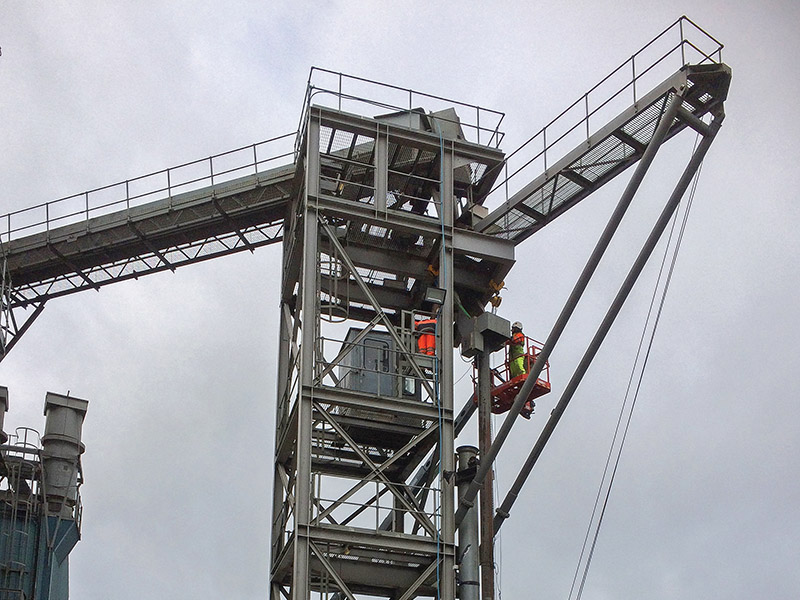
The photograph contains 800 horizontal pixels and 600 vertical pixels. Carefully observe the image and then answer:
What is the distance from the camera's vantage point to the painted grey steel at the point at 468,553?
24.8m

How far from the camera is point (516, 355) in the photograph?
1164 inches

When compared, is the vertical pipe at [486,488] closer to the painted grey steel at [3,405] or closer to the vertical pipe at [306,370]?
the vertical pipe at [306,370]

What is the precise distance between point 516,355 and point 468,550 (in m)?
6.11

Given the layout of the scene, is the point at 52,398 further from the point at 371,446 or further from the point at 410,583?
the point at 410,583

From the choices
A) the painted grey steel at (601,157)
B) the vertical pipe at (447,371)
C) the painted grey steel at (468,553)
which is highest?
the painted grey steel at (601,157)

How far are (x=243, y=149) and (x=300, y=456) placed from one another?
1203cm

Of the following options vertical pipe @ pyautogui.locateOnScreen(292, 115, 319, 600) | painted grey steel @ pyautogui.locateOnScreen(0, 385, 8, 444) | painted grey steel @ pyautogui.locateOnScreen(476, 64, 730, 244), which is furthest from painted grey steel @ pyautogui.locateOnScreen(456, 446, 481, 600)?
painted grey steel @ pyautogui.locateOnScreen(0, 385, 8, 444)

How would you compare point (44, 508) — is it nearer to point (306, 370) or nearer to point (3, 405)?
point (3, 405)

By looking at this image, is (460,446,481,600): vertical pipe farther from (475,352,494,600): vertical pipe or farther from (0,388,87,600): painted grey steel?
(0,388,87,600): painted grey steel

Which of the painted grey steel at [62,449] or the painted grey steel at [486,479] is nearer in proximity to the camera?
the painted grey steel at [486,479]

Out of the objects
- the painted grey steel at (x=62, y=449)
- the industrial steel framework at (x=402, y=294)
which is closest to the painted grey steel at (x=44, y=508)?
the painted grey steel at (x=62, y=449)

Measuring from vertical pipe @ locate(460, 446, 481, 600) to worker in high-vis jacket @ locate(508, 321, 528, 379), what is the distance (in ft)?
13.3

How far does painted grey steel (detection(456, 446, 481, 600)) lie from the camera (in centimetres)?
2484

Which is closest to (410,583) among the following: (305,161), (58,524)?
(305,161)
